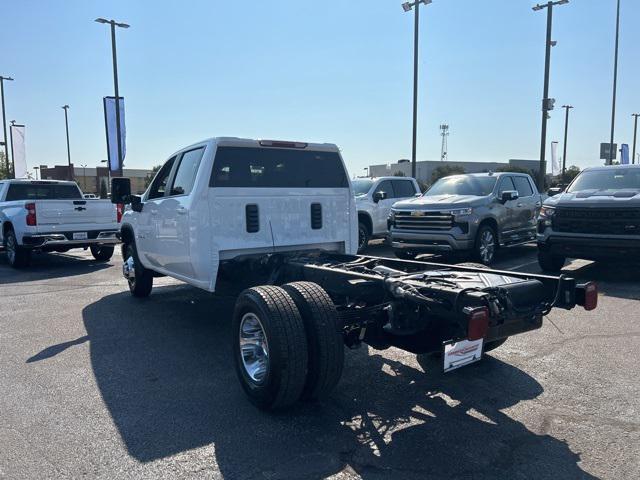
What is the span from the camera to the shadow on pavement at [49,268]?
10.7 m

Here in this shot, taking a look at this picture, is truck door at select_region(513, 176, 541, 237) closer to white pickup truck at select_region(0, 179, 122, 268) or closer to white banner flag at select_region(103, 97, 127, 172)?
white pickup truck at select_region(0, 179, 122, 268)

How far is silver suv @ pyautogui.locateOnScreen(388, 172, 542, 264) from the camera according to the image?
1038 centimetres

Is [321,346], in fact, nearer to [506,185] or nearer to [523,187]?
[506,185]

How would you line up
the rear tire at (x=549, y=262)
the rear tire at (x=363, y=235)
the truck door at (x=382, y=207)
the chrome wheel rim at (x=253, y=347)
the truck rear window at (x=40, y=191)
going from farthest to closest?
the truck door at (x=382, y=207), the rear tire at (x=363, y=235), the truck rear window at (x=40, y=191), the rear tire at (x=549, y=262), the chrome wheel rim at (x=253, y=347)

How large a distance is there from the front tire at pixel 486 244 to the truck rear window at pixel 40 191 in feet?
30.3

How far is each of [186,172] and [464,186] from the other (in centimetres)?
716

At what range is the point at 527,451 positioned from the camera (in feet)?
11.1

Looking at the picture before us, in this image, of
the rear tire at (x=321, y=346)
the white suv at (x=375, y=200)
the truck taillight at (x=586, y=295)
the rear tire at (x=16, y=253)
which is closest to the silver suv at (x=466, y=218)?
the white suv at (x=375, y=200)

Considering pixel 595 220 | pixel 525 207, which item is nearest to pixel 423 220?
pixel 525 207

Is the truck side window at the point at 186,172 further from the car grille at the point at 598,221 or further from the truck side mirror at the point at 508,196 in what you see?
the truck side mirror at the point at 508,196

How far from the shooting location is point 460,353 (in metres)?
3.56

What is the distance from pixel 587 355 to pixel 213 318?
432 centimetres

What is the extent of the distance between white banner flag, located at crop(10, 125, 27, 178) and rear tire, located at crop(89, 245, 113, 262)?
25928 mm

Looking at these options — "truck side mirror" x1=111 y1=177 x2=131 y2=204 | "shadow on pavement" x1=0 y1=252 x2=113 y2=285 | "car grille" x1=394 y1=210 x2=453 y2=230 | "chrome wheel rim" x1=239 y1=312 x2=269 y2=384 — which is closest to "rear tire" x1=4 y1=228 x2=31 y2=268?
"shadow on pavement" x1=0 y1=252 x2=113 y2=285
